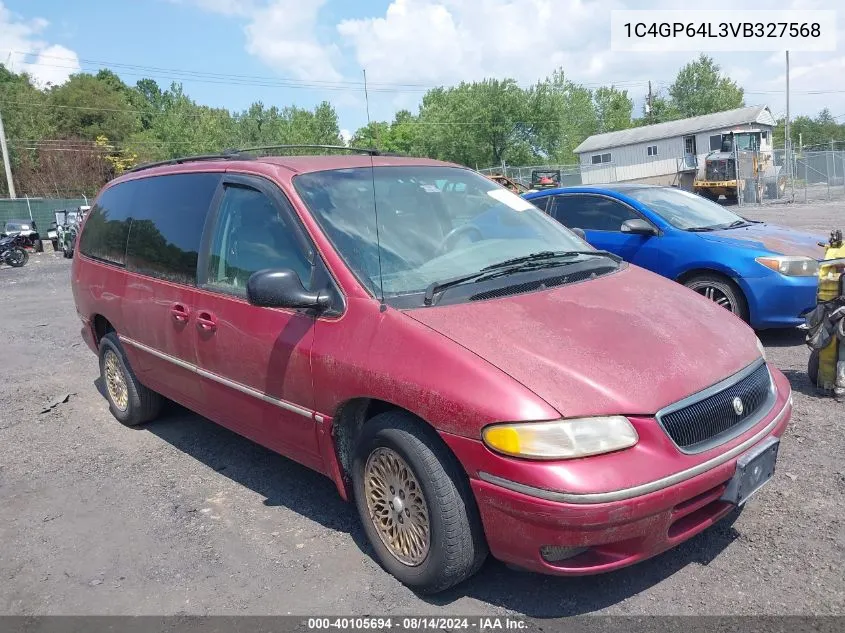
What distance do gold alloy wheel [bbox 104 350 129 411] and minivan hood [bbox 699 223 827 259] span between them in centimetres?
532

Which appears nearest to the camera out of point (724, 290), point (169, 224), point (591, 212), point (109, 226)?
point (169, 224)

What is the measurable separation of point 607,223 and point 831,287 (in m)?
2.98

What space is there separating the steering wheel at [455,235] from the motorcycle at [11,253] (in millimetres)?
22417

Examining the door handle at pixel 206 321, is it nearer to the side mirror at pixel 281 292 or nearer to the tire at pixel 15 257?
the side mirror at pixel 281 292

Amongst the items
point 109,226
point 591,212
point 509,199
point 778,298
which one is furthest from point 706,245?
point 109,226

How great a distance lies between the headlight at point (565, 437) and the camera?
7.97 feet

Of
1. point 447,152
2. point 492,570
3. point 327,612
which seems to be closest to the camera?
point 327,612

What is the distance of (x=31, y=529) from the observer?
12.4ft

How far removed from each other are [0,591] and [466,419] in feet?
7.80

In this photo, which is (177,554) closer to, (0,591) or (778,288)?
(0,591)

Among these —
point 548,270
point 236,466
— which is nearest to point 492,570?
point 548,270

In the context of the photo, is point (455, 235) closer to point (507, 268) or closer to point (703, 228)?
point (507, 268)

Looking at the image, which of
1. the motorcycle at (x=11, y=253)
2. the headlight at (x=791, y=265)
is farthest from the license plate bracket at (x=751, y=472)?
the motorcycle at (x=11, y=253)

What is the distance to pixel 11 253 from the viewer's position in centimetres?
2181
